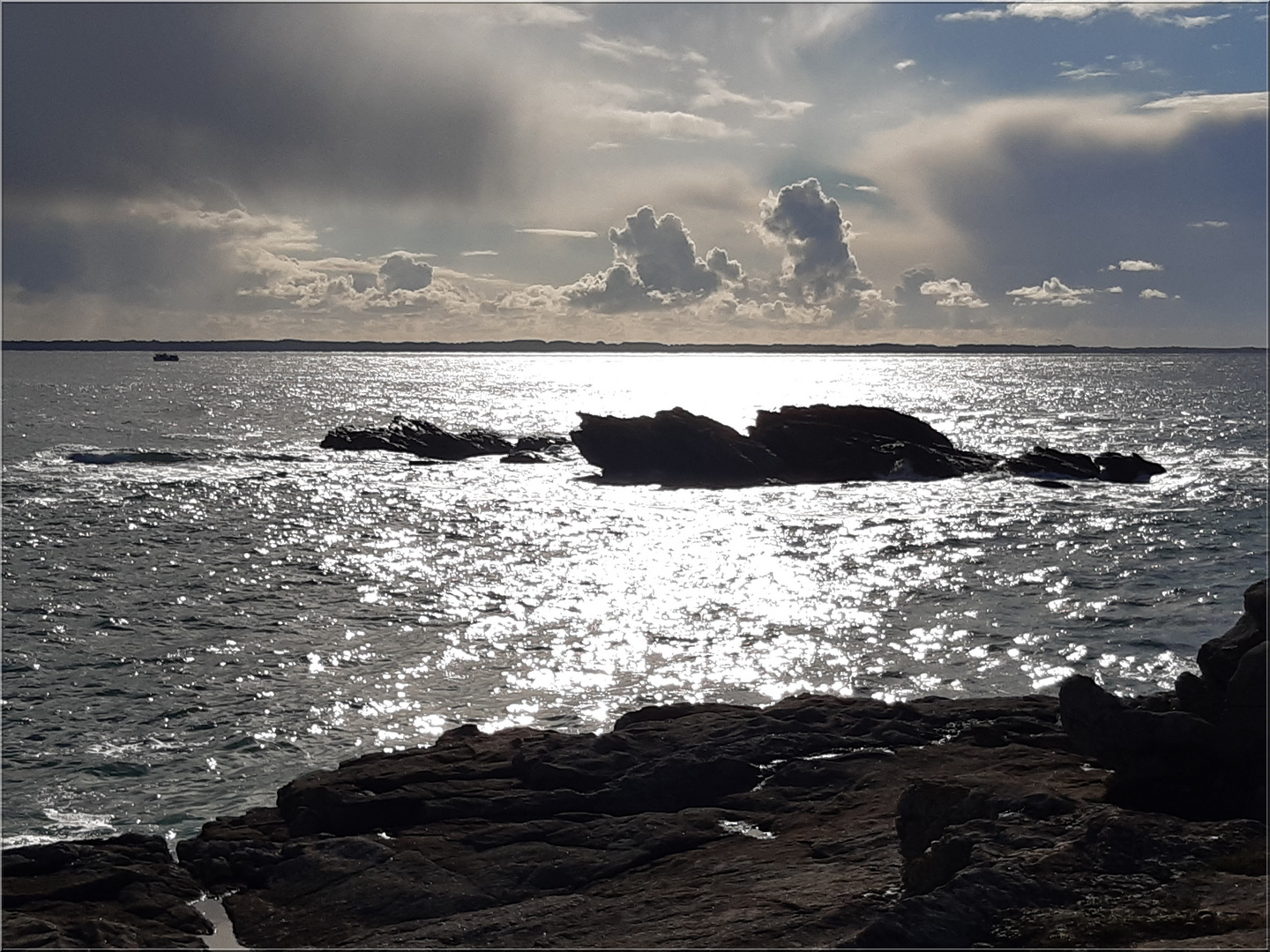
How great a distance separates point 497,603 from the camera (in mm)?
35781

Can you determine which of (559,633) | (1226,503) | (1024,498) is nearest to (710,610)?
(559,633)

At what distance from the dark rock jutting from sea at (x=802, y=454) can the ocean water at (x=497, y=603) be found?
114 inches

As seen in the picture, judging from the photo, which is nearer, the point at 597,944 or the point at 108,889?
the point at 597,944

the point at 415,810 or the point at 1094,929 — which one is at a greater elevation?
the point at 1094,929

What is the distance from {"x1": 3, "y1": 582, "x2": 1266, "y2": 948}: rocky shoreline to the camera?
35.3 feet

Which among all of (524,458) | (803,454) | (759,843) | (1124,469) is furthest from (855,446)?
(759,843)

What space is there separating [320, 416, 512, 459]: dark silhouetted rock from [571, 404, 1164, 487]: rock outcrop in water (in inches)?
566

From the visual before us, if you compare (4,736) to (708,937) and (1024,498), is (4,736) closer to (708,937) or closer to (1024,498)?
(708,937)

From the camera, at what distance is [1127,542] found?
45875 mm

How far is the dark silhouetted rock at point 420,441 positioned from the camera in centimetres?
8494

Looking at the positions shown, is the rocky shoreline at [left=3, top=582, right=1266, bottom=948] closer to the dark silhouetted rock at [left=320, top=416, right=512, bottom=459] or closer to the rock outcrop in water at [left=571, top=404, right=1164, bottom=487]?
the rock outcrop in water at [left=571, top=404, right=1164, bottom=487]

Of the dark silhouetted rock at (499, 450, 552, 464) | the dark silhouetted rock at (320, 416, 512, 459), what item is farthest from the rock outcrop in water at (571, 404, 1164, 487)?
the dark silhouetted rock at (320, 416, 512, 459)

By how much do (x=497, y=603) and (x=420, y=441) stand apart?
171 ft

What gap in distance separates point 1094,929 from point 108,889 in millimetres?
12140
